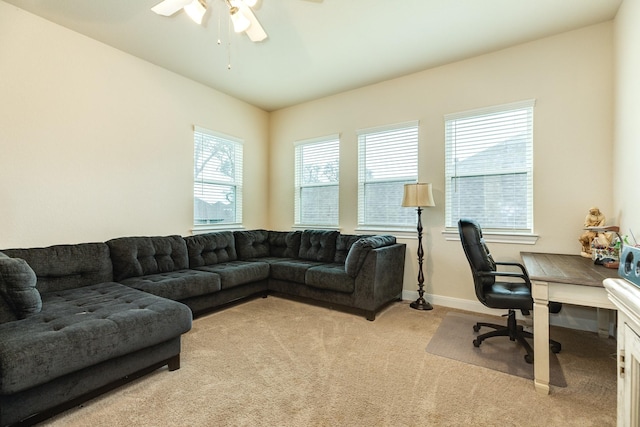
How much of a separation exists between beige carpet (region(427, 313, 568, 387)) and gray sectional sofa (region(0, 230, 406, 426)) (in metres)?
0.75

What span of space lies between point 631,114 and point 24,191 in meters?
5.21

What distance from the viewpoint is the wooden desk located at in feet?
5.67

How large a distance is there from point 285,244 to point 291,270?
2.95ft

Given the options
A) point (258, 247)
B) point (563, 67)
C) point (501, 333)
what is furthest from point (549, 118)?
point (258, 247)

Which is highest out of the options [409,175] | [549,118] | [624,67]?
[624,67]

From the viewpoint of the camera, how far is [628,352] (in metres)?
1.04

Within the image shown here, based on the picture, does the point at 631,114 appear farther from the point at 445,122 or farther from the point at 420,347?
the point at 420,347

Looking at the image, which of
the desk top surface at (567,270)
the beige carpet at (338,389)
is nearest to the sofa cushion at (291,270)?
the beige carpet at (338,389)

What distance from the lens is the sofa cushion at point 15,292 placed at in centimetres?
177

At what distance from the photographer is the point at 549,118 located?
304 centimetres

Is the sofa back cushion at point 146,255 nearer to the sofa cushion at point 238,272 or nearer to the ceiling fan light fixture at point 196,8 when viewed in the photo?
the sofa cushion at point 238,272

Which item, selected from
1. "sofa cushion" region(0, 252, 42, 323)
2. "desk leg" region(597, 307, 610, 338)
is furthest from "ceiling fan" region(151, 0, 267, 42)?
"desk leg" region(597, 307, 610, 338)

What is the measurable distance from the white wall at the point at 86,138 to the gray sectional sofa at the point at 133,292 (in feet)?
1.25

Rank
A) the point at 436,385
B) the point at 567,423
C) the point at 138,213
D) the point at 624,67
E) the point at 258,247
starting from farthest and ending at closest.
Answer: the point at 258,247
the point at 138,213
the point at 624,67
the point at 436,385
the point at 567,423
